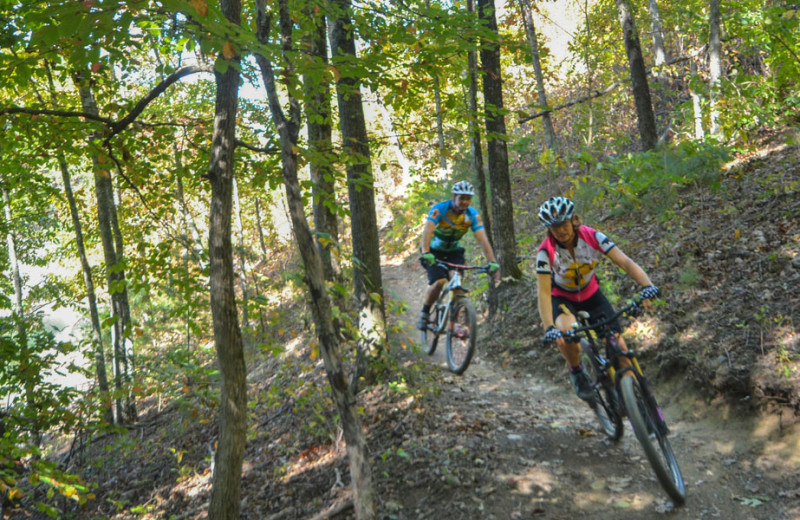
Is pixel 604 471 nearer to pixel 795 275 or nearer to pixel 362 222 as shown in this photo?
pixel 795 275

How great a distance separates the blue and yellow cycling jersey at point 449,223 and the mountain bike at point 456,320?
14.0 inches

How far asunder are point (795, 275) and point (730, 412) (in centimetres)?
227

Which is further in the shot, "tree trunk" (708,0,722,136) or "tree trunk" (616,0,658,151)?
"tree trunk" (616,0,658,151)

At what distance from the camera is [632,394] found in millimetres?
4805

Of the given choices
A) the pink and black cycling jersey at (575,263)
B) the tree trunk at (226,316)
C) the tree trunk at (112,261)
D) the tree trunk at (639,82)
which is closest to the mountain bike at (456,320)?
the pink and black cycling jersey at (575,263)

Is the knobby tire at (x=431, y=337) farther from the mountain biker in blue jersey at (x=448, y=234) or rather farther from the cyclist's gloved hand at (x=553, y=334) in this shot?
the cyclist's gloved hand at (x=553, y=334)

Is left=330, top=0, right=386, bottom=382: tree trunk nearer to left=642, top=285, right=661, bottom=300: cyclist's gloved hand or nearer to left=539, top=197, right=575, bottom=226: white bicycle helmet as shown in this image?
left=539, top=197, right=575, bottom=226: white bicycle helmet

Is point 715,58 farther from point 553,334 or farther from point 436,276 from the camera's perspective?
point 553,334

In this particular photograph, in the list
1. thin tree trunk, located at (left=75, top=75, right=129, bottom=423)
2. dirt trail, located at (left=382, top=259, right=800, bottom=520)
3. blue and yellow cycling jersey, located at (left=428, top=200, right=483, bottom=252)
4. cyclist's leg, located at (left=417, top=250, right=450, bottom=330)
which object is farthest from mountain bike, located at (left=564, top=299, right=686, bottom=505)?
thin tree trunk, located at (left=75, top=75, right=129, bottom=423)

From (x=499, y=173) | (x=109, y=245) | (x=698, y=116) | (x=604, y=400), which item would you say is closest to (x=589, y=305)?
(x=604, y=400)

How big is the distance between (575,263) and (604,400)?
1495mm

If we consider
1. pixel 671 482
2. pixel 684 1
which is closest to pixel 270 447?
pixel 671 482

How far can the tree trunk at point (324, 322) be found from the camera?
16.8 ft

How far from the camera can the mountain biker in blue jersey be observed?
818cm
